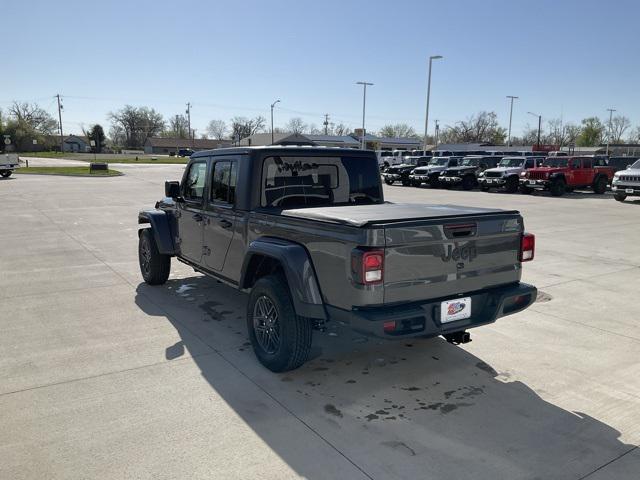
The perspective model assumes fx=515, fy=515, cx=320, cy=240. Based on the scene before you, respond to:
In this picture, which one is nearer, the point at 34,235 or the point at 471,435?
the point at 471,435

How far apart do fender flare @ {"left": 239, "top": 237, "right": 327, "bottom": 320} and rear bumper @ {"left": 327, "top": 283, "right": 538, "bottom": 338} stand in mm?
125

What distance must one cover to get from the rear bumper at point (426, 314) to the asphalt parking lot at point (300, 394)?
22.8 inches

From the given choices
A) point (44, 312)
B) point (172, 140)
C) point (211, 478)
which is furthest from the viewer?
point (172, 140)

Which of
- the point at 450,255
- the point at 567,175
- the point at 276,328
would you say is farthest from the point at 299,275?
the point at 567,175

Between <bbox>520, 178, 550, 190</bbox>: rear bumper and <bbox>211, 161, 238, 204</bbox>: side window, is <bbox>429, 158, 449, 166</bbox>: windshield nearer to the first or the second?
<bbox>520, 178, 550, 190</bbox>: rear bumper

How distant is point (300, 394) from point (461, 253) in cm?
161

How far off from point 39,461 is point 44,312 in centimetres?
326

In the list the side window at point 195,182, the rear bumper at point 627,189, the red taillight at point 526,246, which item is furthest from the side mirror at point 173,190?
the rear bumper at point 627,189

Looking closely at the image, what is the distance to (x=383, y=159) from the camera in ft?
140

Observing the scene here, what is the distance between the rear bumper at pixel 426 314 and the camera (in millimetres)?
3434

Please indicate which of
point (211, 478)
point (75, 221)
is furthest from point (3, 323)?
point (75, 221)

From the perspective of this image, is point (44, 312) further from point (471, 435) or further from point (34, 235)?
point (34, 235)

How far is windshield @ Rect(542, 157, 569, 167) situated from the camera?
24328mm

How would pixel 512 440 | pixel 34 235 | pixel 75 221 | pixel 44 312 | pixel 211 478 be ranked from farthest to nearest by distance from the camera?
1. pixel 75 221
2. pixel 34 235
3. pixel 44 312
4. pixel 512 440
5. pixel 211 478
